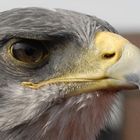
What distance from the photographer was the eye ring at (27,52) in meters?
3.99

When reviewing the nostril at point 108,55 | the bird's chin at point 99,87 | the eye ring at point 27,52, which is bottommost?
the bird's chin at point 99,87

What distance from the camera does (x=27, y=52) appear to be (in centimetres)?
399

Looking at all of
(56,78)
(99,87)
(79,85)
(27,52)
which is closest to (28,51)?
(27,52)

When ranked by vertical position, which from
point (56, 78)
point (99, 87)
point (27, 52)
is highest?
point (27, 52)

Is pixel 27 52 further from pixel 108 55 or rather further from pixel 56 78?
pixel 108 55

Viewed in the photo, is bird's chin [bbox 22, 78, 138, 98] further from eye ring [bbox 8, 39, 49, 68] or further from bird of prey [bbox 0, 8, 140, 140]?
eye ring [bbox 8, 39, 49, 68]

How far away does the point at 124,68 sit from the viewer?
3920 millimetres

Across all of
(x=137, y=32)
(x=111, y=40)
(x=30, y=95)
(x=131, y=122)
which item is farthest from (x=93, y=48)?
(x=137, y=32)

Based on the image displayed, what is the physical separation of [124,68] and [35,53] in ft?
1.65

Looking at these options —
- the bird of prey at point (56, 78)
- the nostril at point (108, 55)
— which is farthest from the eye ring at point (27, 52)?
the nostril at point (108, 55)

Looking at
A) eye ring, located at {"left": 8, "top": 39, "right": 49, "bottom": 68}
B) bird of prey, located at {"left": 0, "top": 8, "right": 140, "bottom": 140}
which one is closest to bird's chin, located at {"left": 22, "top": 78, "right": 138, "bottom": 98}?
bird of prey, located at {"left": 0, "top": 8, "right": 140, "bottom": 140}

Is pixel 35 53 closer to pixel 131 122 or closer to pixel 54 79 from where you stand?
pixel 54 79

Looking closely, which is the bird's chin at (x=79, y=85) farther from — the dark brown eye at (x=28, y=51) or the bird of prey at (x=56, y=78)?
the dark brown eye at (x=28, y=51)

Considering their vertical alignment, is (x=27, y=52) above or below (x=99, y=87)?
above
